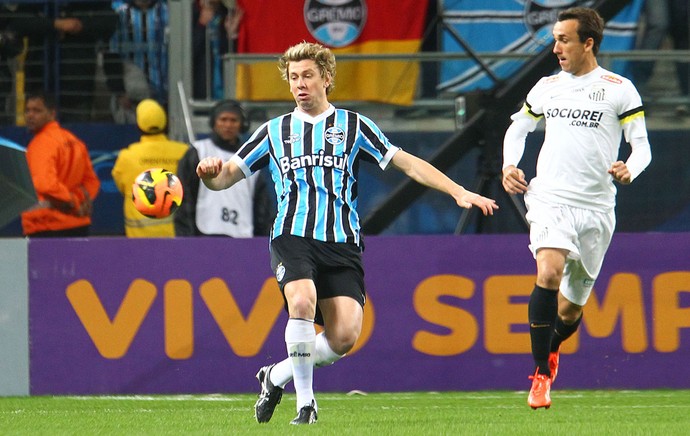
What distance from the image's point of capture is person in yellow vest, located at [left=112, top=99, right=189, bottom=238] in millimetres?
11438

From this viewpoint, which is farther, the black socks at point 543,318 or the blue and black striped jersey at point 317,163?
the black socks at point 543,318

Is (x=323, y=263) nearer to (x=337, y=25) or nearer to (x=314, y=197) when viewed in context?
(x=314, y=197)

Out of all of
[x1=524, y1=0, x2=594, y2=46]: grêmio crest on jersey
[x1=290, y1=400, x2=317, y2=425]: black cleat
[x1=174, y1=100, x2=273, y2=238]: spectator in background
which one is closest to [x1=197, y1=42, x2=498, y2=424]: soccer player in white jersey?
[x1=290, y1=400, x2=317, y2=425]: black cleat

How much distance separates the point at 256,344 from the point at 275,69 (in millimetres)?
3247

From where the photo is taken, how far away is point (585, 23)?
27.0 ft

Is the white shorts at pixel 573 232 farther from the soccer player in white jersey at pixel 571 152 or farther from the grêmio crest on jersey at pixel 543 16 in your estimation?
the grêmio crest on jersey at pixel 543 16

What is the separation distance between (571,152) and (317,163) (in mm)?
1686

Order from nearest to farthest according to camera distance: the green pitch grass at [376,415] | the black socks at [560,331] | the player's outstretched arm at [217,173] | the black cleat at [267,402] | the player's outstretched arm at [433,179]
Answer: the green pitch grass at [376,415]
the player's outstretched arm at [433,179]
the player's outstretched arm at [217,173]
the black cleat at [267,402]
the black socks at [560,331]

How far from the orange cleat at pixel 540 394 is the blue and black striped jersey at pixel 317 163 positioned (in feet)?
4.30

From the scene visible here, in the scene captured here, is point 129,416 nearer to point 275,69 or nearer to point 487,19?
point 275,69

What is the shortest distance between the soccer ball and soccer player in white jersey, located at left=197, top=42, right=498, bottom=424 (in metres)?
0.31

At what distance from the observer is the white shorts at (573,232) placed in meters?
8.20

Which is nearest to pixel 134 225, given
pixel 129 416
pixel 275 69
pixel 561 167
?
pixel 275 69

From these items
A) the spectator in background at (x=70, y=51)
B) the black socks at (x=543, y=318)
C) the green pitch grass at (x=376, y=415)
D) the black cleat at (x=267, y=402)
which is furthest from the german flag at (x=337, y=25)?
the black cleat at (x=267, y=402)
